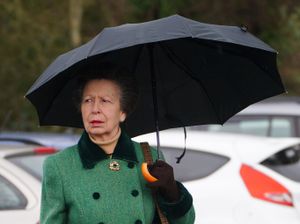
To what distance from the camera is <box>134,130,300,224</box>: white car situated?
641cm

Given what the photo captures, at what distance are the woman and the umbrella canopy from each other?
0.18 meters

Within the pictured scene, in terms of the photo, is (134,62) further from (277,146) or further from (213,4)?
(213,4)

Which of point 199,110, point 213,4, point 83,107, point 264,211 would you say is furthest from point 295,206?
→ point 213,4

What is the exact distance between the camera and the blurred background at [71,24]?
15453 millimetres

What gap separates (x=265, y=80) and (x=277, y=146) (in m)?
2.74

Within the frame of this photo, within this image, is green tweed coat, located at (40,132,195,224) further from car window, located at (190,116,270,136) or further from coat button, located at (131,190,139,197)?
car window, located at (190,116,270,136)

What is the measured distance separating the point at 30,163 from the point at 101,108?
10.4 ft

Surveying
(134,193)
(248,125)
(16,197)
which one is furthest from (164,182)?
(248,125)

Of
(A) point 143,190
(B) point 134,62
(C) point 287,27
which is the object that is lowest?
(A) point 143,190

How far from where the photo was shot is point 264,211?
638 cm

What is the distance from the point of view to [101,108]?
3.39m

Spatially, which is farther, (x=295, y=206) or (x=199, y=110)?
(x=295, y=206)

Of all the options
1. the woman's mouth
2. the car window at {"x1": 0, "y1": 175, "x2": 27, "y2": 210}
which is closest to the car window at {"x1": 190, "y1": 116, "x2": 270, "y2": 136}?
the car window at {"x1": 0, "y1": 175, "x2": 27, "y2": 210}

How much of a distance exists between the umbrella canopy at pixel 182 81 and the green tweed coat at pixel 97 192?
0.37 m
